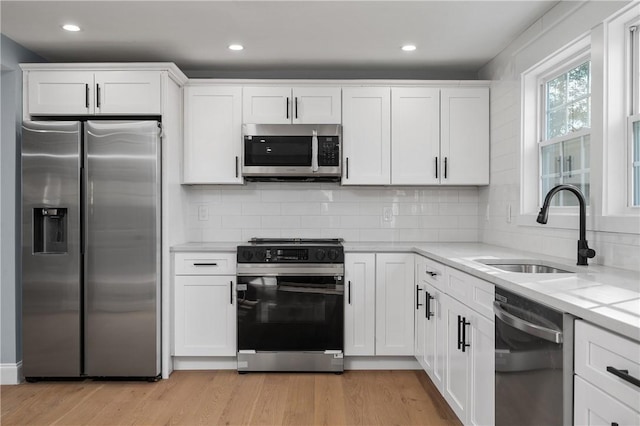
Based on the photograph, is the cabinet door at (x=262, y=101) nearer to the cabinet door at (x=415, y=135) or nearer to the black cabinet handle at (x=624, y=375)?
the cabinet door at (x=415, y=135)

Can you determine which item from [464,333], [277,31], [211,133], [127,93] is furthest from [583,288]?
[127,93]

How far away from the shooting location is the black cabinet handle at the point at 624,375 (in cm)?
104

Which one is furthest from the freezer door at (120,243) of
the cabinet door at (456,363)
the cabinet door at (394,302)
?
the cabinet door at (456,363)

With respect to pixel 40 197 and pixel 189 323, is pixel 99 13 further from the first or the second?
pixel 189 323

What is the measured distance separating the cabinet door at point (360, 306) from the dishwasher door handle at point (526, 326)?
158cm

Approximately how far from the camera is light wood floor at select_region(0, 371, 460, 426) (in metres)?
2.63

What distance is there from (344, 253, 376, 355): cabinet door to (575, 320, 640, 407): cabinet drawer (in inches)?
85.0

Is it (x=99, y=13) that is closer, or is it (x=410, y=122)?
(x=99, y=13)

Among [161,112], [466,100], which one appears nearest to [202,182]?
[161,112]

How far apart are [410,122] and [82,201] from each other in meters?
2.57

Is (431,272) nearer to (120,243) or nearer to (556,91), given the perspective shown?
(556,91)

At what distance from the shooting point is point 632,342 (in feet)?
3.49

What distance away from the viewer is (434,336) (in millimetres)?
2883


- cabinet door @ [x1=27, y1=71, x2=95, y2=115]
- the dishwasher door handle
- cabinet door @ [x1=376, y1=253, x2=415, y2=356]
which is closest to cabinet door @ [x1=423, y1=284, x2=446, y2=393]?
cabinet door @ [x1=376, y1=253, x2=415, y2=356]
